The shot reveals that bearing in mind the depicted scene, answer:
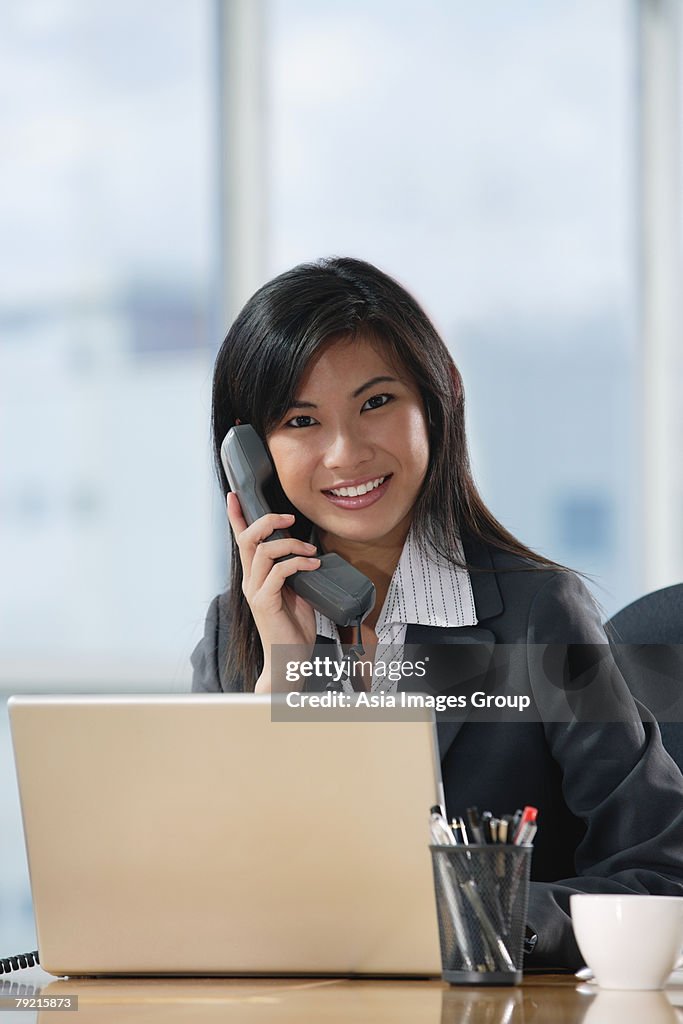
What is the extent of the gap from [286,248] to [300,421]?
1.52 m

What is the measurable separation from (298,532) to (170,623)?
4.29ft

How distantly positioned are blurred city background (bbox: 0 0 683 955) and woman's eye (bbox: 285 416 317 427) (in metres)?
1.36

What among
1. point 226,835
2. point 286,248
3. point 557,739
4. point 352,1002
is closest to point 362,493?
point 557,739

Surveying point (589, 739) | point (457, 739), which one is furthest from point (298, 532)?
point (589, 739)

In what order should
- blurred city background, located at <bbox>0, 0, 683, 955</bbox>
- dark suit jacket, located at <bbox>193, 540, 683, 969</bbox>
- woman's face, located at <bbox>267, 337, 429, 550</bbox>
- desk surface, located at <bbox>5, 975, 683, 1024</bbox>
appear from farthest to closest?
blurred city background, located at <bbox>0, 0, 683, 955</bbox> < woman's face, located at <bbox>267, 337, 429, 550</bbox> < dark suit jacket, located at <bbox>193, 540, 683, 969</bbox> < desk surface, located at <bbox>5, 975, 683, 1024</bbox>

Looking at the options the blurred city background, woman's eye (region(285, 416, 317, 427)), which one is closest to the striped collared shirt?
woman's eye (region(285, 416, 317, 427))

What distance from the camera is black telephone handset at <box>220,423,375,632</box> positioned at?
5.03 ft

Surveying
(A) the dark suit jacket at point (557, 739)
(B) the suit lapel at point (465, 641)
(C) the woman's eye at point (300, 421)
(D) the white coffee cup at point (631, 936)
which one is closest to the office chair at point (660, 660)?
(A) the dark suit jacket at point (557, 739)

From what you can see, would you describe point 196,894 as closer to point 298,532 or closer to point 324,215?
point 298,532

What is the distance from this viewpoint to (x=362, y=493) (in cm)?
167

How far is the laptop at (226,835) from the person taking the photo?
103cm

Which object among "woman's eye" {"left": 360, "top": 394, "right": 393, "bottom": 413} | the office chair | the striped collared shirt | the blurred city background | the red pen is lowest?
the red pen

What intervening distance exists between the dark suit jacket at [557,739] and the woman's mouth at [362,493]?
148mm

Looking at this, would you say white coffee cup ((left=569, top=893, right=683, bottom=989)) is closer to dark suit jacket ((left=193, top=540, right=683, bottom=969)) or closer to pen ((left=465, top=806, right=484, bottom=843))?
pen ((left=465, top=806, right=484, bottom=843))
